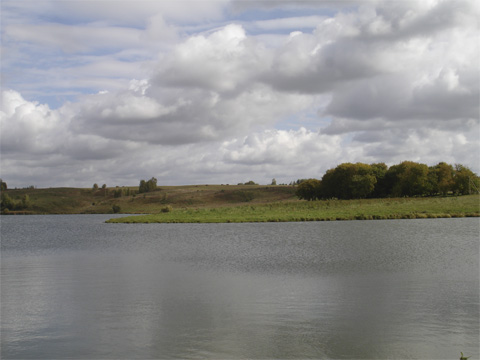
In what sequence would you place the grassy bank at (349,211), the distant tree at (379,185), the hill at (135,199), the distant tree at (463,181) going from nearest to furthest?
the grassy bank at (349,211) < the distant tree at (463,181) < the distant tree at (379,185) < the hill at (135,199)

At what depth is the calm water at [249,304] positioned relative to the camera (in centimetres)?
1277

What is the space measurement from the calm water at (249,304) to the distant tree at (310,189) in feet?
244

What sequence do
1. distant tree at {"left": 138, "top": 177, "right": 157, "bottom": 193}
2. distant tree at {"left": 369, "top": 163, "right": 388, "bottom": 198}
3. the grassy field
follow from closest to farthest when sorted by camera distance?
the grassy field
distant tree at {"left": 369, "top": 163, "right": 388, "bottom": 198}
distant tree at {"left": 138, "top": 177, "right": 157, "bottom": 193}

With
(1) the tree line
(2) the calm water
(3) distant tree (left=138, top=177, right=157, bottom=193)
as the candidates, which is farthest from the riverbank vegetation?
(2) the calm water

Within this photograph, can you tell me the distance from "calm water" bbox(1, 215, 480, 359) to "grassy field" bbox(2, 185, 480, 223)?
3545cm

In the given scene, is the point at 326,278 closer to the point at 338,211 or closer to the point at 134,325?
the point at 134,325

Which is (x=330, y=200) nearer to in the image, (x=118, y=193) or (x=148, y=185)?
(x=118, y=193)

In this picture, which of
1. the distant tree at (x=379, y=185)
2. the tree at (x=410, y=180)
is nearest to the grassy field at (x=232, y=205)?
the tree at (x=410, y=180)

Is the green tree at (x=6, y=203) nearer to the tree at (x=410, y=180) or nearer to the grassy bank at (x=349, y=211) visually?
the grassy bank at (x=349, y=211)

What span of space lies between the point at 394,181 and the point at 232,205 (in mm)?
41525

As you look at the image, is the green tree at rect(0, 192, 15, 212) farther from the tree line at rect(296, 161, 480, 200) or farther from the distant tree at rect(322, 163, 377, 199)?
the distant tree at rect(322, 163, 377, 199)

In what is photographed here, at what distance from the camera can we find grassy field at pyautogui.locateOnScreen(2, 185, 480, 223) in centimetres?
6806

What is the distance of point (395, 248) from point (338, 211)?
40557 mm

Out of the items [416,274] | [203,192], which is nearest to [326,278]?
[416,274]
